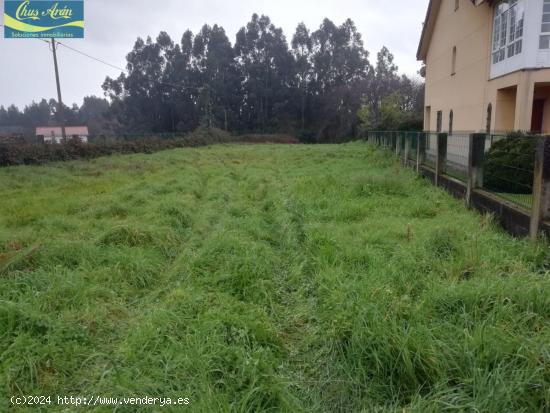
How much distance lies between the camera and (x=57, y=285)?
13.1 ft

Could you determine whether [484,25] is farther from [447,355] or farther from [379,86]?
[379,86]

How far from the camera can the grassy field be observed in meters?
2.46

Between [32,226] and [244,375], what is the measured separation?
219 inches

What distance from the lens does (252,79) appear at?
51.3 metres

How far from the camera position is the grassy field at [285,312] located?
2457 mm

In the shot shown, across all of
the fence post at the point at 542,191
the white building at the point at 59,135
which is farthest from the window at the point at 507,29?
the white building at the point at 59,135

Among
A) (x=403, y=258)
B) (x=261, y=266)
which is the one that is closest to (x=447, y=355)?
(x=403, y=258)

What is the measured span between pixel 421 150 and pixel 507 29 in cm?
661

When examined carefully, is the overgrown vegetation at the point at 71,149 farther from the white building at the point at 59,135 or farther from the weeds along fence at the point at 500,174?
the weeds along fence at the point at 500,174

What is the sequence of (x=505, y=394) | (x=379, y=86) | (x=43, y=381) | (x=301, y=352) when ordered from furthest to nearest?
1. (x=379, y=86)
2. (x=301, y=352)
3. (x=43, y=381)
4. (x=505, y=394)

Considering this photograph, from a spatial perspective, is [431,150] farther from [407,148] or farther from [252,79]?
[252,79]

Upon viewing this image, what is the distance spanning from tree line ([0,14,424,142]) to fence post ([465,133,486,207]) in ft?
140

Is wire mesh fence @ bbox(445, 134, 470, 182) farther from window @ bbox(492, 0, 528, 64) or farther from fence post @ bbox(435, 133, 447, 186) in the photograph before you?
window @ bbox(492, 0, 528, 64)

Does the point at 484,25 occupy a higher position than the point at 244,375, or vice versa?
the point at 484,25
